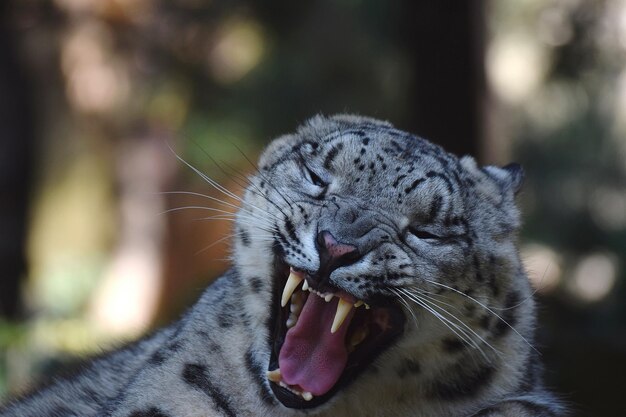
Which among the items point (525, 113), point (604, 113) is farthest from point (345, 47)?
point (604, 113)

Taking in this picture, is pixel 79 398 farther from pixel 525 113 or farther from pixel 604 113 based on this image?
pixel 525 113

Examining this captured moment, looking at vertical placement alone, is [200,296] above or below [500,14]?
below

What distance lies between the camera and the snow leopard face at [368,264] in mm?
4062

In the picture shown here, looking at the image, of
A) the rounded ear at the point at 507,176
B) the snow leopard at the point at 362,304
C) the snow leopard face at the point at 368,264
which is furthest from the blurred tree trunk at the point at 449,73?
the snow leopard face at the point at 368,264

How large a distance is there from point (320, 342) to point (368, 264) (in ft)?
1.44

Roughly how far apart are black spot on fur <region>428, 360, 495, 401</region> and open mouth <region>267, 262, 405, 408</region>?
36cm

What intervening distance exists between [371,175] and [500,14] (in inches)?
471

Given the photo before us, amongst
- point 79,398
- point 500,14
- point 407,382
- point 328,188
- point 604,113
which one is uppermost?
point 500,14

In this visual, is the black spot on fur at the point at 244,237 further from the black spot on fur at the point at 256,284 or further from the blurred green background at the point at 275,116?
the blurred green background at the point at 275,116

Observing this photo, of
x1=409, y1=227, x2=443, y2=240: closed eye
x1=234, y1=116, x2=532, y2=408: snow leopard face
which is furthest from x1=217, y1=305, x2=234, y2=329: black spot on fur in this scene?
x1=409, y1=227, x2=443, y2=240: closed eye

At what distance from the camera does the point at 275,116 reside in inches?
547

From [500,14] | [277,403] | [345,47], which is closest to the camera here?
[277,403]

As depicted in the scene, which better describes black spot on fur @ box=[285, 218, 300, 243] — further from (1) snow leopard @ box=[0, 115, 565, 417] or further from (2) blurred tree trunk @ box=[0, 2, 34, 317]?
(2) blurred tree trunk @ box=[0, 2, 34, 317]

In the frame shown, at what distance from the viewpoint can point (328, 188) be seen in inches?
176
